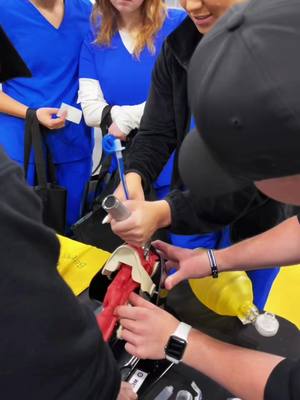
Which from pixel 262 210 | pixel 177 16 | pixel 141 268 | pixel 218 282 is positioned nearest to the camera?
pixel 141 268

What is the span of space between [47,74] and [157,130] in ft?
2.24

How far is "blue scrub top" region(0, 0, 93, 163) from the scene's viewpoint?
1413 mm

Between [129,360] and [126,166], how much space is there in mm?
452

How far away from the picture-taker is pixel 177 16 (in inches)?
57.3

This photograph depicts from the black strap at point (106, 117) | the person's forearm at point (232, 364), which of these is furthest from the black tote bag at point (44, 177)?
the person's forearm at point (232, 364)

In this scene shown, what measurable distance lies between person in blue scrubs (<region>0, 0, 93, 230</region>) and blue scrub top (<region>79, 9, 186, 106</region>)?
0.08 metres

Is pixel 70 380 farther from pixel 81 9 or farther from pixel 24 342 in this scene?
pixel 81 9

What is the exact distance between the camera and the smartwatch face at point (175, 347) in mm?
645

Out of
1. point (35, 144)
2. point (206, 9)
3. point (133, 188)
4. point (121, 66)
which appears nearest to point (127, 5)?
point (121, 66)

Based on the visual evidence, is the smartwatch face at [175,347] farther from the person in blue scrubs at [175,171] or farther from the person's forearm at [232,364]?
the person in blue scrubs at [175,171]

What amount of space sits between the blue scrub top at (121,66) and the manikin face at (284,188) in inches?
40.2

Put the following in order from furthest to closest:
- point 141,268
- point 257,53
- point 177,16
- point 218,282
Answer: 1. point 177,16
2. point 218,282
3. point 141,268
4. point 257,53

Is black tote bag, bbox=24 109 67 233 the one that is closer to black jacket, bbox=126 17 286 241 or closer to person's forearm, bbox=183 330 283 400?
black jacket, bbox=126 17 286 241

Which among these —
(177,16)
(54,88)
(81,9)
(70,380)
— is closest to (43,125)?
(54,88)
